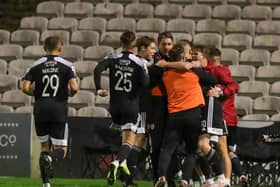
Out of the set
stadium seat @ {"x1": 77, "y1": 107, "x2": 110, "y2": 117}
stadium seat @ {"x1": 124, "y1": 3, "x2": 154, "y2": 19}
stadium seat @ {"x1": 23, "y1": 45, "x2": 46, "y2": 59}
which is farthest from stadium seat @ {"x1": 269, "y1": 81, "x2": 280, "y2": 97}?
stadium seat @ {"x1": 23, "y1": 45, "x2": 46, "y2": 59}

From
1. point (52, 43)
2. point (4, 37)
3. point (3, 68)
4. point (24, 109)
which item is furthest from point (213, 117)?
point (4, 37)

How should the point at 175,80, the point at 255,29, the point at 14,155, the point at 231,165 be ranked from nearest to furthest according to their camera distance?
the point at 175,80 < the point at 231,165 < the point at 14,155 < the point at 255,29

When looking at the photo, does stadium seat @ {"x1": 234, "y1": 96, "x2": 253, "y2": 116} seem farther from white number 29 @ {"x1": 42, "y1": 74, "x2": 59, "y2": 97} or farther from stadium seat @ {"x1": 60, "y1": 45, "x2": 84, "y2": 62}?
white number 29 @ {"x1": 42, "y1": 74, "x2": 59, "y2": 97}

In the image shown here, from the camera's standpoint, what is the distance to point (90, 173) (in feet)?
51.7

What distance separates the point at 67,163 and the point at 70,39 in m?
4.27

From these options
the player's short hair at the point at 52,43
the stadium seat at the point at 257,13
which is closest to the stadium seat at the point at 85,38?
the stadium seat at the point at 257,13

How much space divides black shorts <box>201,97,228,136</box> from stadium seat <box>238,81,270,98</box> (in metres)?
5.44

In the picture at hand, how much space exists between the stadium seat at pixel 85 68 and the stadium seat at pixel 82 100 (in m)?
0.69

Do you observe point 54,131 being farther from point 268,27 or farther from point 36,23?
point 36,23

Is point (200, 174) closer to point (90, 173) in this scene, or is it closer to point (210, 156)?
point (210, 156)

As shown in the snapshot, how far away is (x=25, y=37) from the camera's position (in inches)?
775

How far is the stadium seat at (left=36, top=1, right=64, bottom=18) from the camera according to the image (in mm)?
20188

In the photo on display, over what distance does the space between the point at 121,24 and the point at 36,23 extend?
1.91 meters

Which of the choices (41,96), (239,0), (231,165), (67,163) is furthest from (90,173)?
(239,0)
